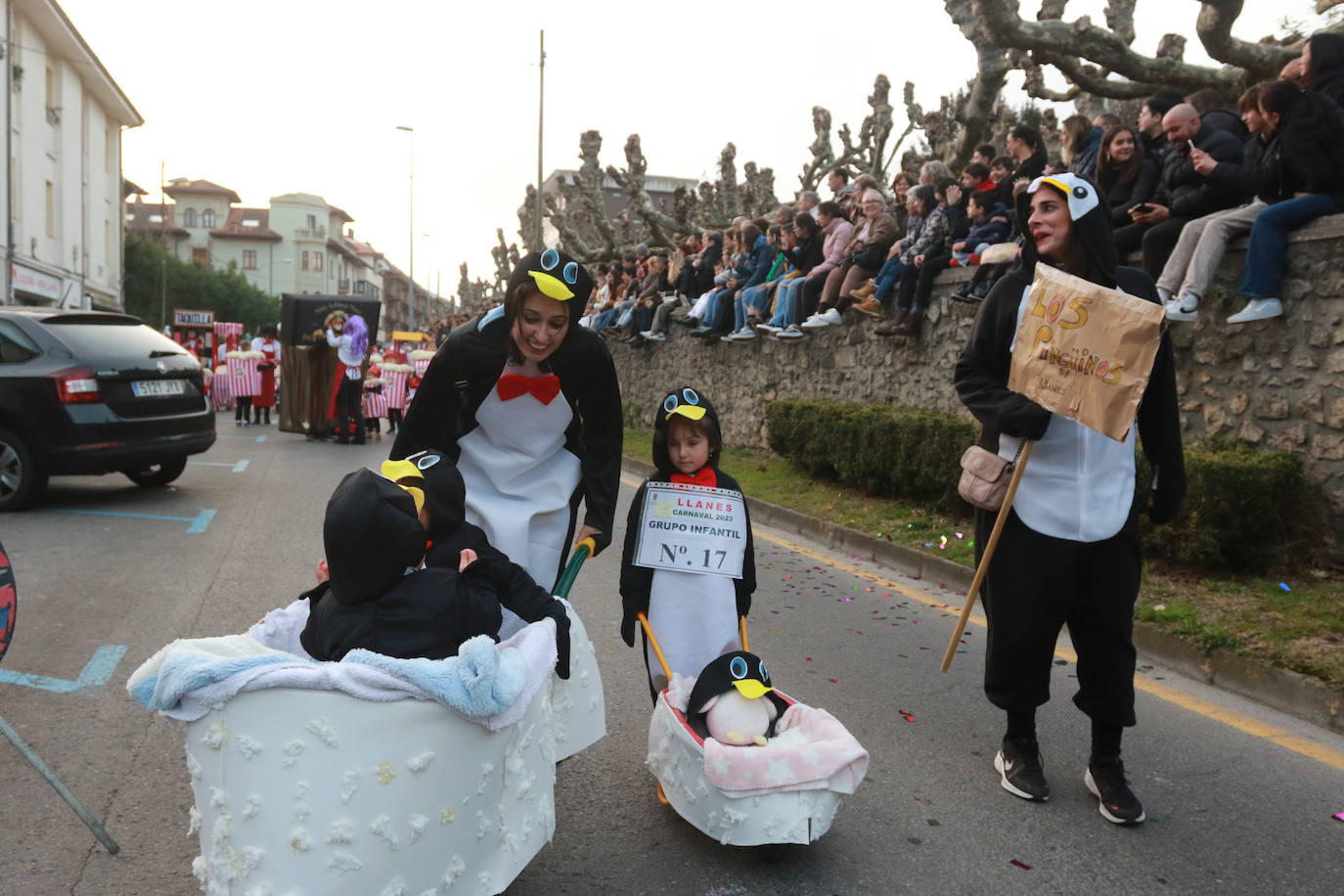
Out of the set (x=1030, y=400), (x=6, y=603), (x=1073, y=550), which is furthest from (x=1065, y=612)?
(x=6, y=603)

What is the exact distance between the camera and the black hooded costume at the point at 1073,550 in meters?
3.50

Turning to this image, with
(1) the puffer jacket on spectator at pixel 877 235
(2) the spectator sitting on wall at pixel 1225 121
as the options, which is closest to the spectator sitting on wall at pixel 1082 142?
(2) the spectator sitting on wall at pixel 1225 121

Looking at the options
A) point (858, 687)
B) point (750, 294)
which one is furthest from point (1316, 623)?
point (750, 294)

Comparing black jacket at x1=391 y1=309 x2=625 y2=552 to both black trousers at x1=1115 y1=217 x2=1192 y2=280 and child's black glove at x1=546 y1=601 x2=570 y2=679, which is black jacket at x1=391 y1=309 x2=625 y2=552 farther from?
black trousers at x1=1115 y1=217 x2=1192 y2=280

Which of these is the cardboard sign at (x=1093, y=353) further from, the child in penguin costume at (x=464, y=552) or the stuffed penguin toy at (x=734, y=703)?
the child in penguin costume at (x=464, y=552)

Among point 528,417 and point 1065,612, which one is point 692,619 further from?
point 1065,612

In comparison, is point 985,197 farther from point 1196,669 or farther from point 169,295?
point 169,295

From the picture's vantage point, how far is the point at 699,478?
3797 millimetres

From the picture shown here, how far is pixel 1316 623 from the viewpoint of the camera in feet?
17.9

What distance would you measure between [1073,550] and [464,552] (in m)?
1.94

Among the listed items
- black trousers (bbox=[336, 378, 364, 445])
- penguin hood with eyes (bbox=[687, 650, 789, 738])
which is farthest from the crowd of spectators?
black trousers (bbox=[336, 378, 364, 445])

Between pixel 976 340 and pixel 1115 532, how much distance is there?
0.81 m

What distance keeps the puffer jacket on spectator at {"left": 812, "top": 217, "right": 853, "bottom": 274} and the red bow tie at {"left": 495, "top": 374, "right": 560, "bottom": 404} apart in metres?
10.9

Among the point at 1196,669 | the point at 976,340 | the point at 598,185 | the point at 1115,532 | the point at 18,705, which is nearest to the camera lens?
the point at 1115,532
